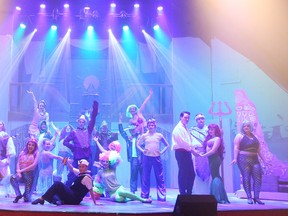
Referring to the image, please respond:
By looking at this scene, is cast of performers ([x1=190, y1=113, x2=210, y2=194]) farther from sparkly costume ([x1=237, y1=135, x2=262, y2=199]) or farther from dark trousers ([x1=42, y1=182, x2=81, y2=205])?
dark trousers ([x1=42, y1=182, x2=81, y2=205])

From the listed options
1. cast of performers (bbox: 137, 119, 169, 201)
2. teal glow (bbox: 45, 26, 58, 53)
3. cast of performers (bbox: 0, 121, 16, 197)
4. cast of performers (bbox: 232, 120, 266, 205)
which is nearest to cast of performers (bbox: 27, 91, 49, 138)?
cast of performers (bbox: 0, 121, 16, 197)

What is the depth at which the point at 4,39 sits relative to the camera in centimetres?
838

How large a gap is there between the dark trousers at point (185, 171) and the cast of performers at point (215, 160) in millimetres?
336

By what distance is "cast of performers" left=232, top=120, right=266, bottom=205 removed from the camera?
6.06 m

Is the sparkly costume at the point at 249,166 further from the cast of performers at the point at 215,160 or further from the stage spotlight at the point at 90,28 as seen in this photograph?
the stage spotlight at the point at 90,28

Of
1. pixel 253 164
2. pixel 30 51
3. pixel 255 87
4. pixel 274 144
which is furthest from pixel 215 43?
pixel 30 51

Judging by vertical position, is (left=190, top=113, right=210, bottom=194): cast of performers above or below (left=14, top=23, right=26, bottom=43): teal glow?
below

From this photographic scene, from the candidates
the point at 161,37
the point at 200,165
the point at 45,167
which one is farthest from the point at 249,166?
the point at 161,37

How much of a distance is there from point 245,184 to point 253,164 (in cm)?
38

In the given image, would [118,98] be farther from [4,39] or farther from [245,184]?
[245,184]

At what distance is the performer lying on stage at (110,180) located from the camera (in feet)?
19.4

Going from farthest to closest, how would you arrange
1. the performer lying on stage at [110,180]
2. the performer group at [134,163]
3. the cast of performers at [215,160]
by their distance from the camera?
the cast of performers at [215,160]
the performer lying on stage at [110,180]
the performer group at [134,163]

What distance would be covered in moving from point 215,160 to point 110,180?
189 centimetres

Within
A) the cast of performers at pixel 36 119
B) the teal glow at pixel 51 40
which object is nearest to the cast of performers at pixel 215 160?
the cast of performers at pixel 36 119
